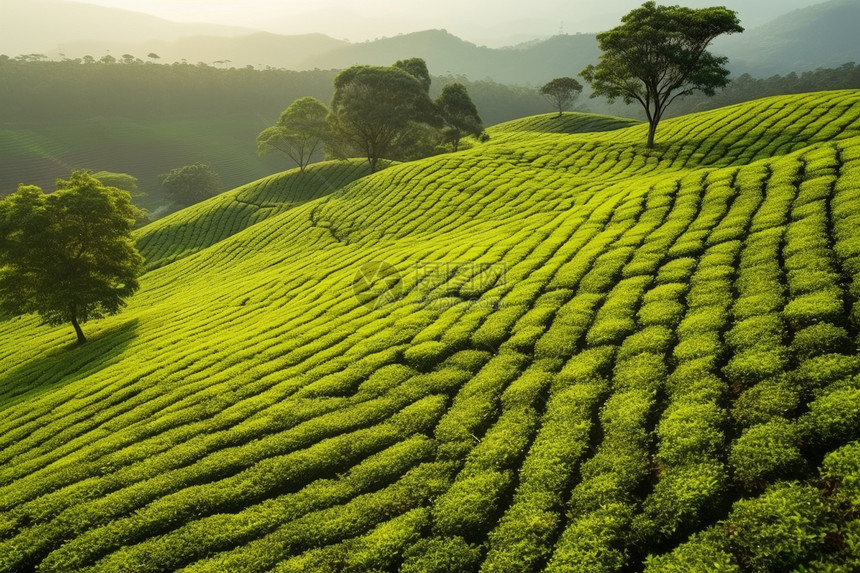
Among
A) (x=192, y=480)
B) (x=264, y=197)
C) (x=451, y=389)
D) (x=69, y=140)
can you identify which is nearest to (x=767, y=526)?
(x=451, y=389)

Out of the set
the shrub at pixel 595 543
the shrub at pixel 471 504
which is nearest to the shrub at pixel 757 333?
the shrub at pixel 595 543

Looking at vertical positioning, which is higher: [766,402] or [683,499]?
[766,402]

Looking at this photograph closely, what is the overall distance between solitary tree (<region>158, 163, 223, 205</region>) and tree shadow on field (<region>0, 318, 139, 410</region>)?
100846 millimetres

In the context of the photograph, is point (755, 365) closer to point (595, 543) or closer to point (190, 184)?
point (595, 543)

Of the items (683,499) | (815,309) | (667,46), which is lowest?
(683,499)

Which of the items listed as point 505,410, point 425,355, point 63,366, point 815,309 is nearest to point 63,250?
point 63,366

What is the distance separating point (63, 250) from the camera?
27.0m

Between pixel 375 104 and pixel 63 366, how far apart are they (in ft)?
174

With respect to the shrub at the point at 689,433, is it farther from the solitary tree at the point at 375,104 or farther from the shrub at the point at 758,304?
the solitary tree at the point at 375,104

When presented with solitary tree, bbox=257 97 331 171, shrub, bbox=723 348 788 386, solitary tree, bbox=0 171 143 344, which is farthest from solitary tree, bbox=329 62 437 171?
shrub, bbox=723 348 788 386

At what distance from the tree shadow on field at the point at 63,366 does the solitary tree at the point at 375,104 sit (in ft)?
154

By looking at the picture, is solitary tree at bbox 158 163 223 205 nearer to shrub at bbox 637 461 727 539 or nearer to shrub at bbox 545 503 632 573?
shrub at bbox 545 503 632 573

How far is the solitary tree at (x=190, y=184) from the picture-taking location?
380 ft

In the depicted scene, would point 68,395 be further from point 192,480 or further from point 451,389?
point 451,389
